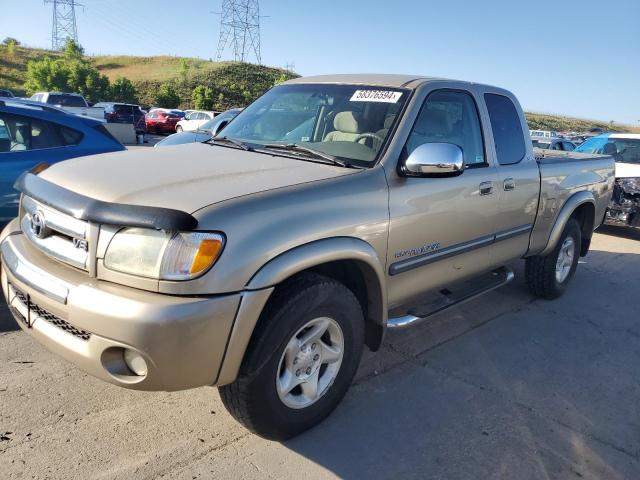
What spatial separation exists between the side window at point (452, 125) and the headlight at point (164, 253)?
62.6 inches

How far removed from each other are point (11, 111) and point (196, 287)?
145 inches

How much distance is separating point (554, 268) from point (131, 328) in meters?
4.31

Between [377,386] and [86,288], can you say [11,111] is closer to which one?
[86,288]

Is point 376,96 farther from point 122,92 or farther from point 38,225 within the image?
point 122,92

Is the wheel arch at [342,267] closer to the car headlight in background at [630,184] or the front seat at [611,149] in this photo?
the car headlight in background at [630,184]

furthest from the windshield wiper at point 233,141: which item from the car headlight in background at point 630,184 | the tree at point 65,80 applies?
the tree at point 65,80

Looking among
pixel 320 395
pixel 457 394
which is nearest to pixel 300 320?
pixel 320 395

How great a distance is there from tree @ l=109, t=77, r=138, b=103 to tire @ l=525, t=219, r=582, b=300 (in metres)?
46.9

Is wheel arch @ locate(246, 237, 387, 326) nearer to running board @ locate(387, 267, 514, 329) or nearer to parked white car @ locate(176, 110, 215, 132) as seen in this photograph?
running board @ locate(387, 267, 514, 329)

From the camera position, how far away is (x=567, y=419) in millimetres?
3176

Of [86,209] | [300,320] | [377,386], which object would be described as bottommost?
[377,386]

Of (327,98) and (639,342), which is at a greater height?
(327,98)

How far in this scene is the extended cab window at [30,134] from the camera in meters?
4.67

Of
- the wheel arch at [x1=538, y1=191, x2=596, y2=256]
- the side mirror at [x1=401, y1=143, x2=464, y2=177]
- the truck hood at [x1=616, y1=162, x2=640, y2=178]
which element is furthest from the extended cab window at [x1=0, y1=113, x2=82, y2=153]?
the truck hood at [x1=616, y1=162, x2=640, y2=178]
